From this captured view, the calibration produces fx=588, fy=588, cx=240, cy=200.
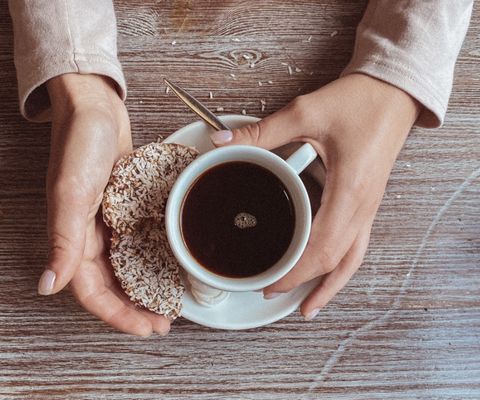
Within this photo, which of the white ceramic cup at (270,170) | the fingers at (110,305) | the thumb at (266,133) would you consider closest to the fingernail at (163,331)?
the fingers at (110,305)

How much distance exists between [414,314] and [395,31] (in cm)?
42

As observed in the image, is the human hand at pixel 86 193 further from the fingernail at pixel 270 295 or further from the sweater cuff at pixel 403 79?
the sweater cuff at pixel 403 79

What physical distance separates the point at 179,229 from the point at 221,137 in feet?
0.43

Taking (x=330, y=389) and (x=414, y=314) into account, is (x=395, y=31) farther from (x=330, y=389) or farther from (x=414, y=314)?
(x=330, y=389)

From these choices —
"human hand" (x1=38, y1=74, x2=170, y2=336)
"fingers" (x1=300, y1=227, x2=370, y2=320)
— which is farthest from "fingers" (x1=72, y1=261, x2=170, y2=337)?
"fingers" (x1=300, y1=227, x2=370, y2=320)

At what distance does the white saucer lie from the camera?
31.9 inches

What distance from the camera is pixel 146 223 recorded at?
0.80 m

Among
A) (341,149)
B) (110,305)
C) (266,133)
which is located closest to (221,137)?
(266,133)

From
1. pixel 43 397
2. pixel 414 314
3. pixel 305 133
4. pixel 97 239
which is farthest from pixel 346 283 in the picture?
pixel 43 397

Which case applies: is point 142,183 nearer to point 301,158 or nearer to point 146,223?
point 146,223

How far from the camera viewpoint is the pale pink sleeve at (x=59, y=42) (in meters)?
0.80

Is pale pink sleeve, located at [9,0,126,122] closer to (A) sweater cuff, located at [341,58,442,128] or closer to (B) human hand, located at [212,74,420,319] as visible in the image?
(B) human hand, located at [212,74,420,319]

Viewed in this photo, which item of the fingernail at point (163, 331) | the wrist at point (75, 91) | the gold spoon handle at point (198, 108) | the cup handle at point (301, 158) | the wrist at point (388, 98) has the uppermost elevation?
the wrist at point (388, 98)

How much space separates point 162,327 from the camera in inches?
32.2
